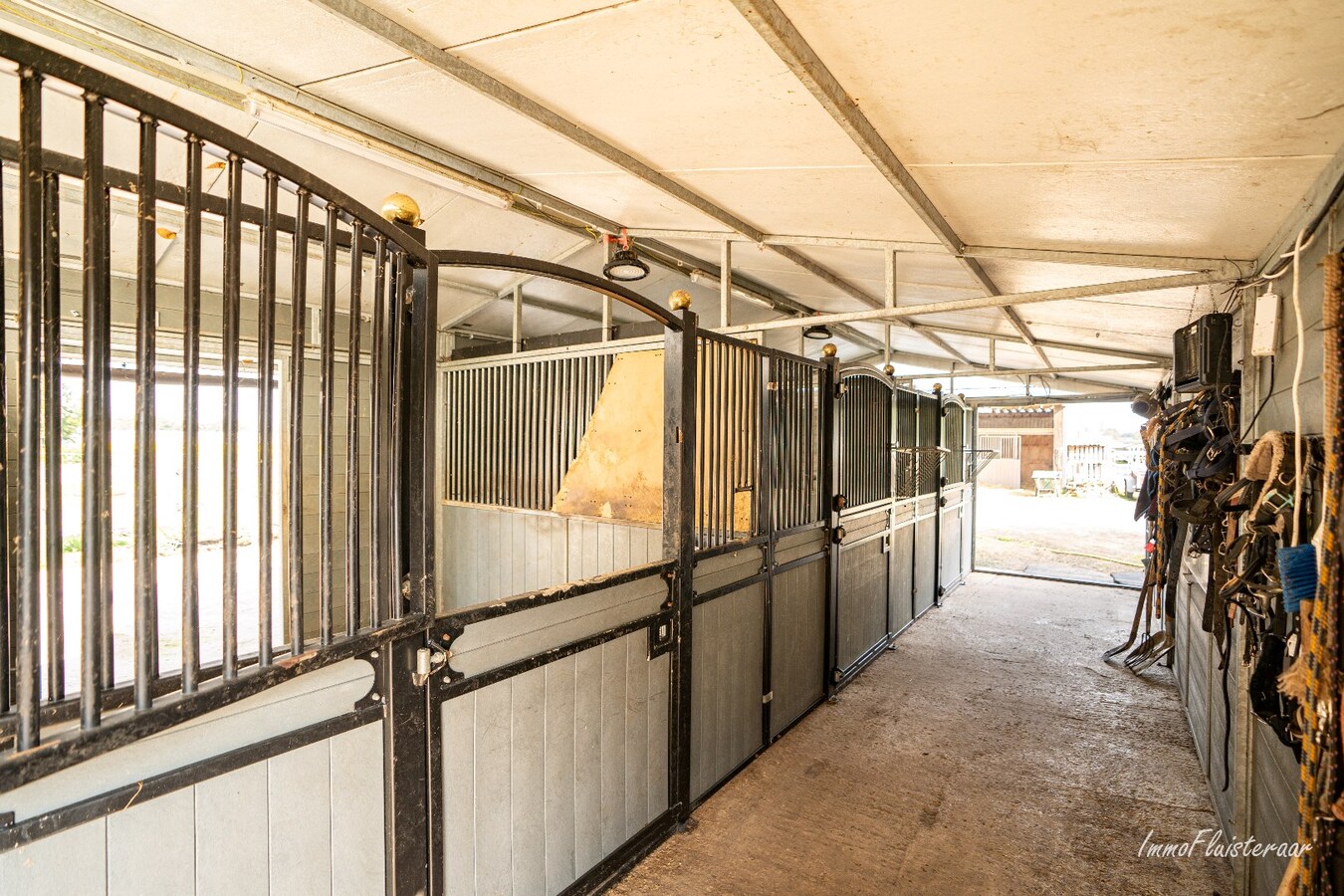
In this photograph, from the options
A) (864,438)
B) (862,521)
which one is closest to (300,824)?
Answer: (862,521)

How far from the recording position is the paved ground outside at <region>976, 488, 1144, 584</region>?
665 cm

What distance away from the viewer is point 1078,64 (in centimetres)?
136

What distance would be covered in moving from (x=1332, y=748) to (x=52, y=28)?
126 inches

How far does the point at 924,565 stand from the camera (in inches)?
199

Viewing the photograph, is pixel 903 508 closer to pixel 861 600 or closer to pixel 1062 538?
pixel 861 600

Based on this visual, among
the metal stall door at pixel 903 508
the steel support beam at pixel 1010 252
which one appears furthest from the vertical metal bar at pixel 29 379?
the metal stall door at pixel 903 508

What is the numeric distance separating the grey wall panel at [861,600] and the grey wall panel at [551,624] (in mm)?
1698

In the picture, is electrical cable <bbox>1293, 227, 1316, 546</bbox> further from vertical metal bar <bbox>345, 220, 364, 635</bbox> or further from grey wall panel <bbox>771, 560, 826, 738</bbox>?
vertical metal bar <bbox>345, 220, 364, 635</bbox>

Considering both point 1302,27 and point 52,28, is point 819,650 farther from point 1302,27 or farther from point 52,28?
point 52,28

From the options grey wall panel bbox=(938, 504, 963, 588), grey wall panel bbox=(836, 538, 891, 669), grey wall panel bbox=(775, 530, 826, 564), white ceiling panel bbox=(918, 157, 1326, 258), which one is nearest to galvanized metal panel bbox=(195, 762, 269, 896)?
grey wall panel bbox=(775, 530, 826, 564)

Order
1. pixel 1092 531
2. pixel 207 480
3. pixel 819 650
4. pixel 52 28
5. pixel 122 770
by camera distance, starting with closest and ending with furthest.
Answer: pixel 122 770 → pixel 52 28 → pixel 819 650 → pixel 207 480 → pixel 1092 531

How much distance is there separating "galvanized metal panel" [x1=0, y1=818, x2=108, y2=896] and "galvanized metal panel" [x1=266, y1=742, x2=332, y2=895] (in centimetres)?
24

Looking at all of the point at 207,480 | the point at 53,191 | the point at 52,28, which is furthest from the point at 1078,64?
the point at 207,480

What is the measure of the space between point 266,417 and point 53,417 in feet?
1.01
